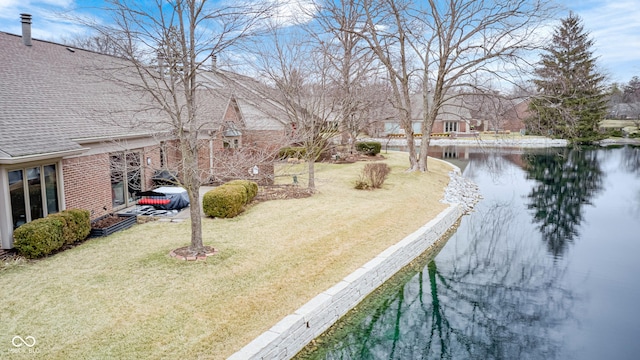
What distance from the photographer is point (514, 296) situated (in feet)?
30.7

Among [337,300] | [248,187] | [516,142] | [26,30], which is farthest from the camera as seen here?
[516,142]

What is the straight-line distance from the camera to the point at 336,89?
19703 mm

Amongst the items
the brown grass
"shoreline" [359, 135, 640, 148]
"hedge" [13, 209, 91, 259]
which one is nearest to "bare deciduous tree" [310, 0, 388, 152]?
the brown grass

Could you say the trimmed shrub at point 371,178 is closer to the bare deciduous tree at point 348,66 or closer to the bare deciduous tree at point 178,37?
the bare deciduous tree at point 348,66

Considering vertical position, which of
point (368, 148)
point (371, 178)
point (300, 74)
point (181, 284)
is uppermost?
point (300, 74)

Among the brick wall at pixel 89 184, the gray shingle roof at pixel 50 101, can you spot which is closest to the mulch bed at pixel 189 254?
the gray shingle roof at pixel 50 101

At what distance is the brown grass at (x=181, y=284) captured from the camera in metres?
5.73

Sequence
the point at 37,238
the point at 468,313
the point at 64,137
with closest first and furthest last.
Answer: the point at 37,238 → the point at 468,313 → the point at 64,137

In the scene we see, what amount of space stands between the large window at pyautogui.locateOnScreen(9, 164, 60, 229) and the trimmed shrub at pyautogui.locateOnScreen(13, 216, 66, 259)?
27.0 inches

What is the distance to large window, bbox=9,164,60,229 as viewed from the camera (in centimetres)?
903

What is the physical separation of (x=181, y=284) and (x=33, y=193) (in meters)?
4.70

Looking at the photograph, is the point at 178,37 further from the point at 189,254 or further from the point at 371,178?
the point at 371,178

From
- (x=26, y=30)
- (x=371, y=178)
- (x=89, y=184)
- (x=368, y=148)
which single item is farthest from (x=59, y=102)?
(x=368, y=148)

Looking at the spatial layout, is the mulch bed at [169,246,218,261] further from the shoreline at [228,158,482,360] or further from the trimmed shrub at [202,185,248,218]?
the trimmed shrub at [202,185,248,218]
